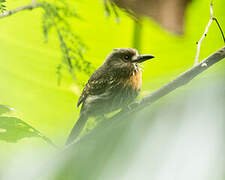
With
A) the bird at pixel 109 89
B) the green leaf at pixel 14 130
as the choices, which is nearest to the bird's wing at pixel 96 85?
the bird at pixel 109 89

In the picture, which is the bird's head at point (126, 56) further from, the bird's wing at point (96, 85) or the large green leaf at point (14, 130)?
the large green leaf at point (14, 130)

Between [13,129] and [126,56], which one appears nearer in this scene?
[13,129]

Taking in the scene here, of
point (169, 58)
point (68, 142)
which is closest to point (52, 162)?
point (68, 142)

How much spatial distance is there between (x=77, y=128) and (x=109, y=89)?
117 mm

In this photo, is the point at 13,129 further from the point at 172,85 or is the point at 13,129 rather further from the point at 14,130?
the point at 172,85

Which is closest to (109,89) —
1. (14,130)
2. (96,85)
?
(96,85)

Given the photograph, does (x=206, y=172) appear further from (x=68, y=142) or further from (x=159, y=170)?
(x=68, y=142)

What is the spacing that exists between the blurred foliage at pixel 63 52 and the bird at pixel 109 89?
0.01 meters

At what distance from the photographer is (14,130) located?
1.05 ft

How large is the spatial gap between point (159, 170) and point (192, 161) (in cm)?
3

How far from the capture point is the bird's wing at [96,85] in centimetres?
41

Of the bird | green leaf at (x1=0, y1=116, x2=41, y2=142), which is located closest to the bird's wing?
the bird

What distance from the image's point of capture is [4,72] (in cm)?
38

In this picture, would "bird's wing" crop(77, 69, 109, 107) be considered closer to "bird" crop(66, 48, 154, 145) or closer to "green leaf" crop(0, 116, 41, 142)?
"bird" crop(66, 48, 154, 145)
